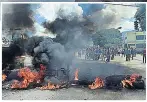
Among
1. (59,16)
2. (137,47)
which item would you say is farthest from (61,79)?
(137,47)

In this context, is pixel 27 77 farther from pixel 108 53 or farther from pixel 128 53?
pixel 128 53

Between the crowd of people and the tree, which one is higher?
the tree

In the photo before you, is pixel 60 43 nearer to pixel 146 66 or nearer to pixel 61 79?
pixel 61 79

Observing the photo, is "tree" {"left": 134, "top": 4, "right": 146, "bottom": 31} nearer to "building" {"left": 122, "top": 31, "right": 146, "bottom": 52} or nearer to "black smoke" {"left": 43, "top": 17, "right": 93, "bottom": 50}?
"building" {"left": 122, "top": 31, "right": 146, "bottom": 52}

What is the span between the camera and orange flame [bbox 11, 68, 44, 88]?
2.43 m

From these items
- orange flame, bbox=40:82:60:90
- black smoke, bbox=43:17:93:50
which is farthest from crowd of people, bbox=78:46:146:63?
orange flame, bbox=40:82:60:90

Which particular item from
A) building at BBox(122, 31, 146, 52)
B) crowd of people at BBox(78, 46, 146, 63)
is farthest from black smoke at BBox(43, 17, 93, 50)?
building at BBox(122, 31, 146, 52)

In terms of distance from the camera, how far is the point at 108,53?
2.46 metres

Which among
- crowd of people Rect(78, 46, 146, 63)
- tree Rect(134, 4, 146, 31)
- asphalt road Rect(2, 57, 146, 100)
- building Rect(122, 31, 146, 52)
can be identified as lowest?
asphalt road Rect(2, 57, 146, 100)

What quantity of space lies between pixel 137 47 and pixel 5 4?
1.32 m

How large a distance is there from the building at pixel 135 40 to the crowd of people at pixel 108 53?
0.13ft

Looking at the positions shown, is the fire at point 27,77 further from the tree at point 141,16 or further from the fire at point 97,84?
the tree at point 141,16

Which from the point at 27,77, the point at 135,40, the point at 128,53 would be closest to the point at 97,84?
the point at 128,53

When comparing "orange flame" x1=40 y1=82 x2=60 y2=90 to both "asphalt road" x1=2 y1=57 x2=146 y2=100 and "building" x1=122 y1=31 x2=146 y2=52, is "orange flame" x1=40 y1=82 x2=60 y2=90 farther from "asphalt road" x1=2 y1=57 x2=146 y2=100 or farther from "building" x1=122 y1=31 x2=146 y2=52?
"building" x1=122 y1=31 x2=146 y2=52
